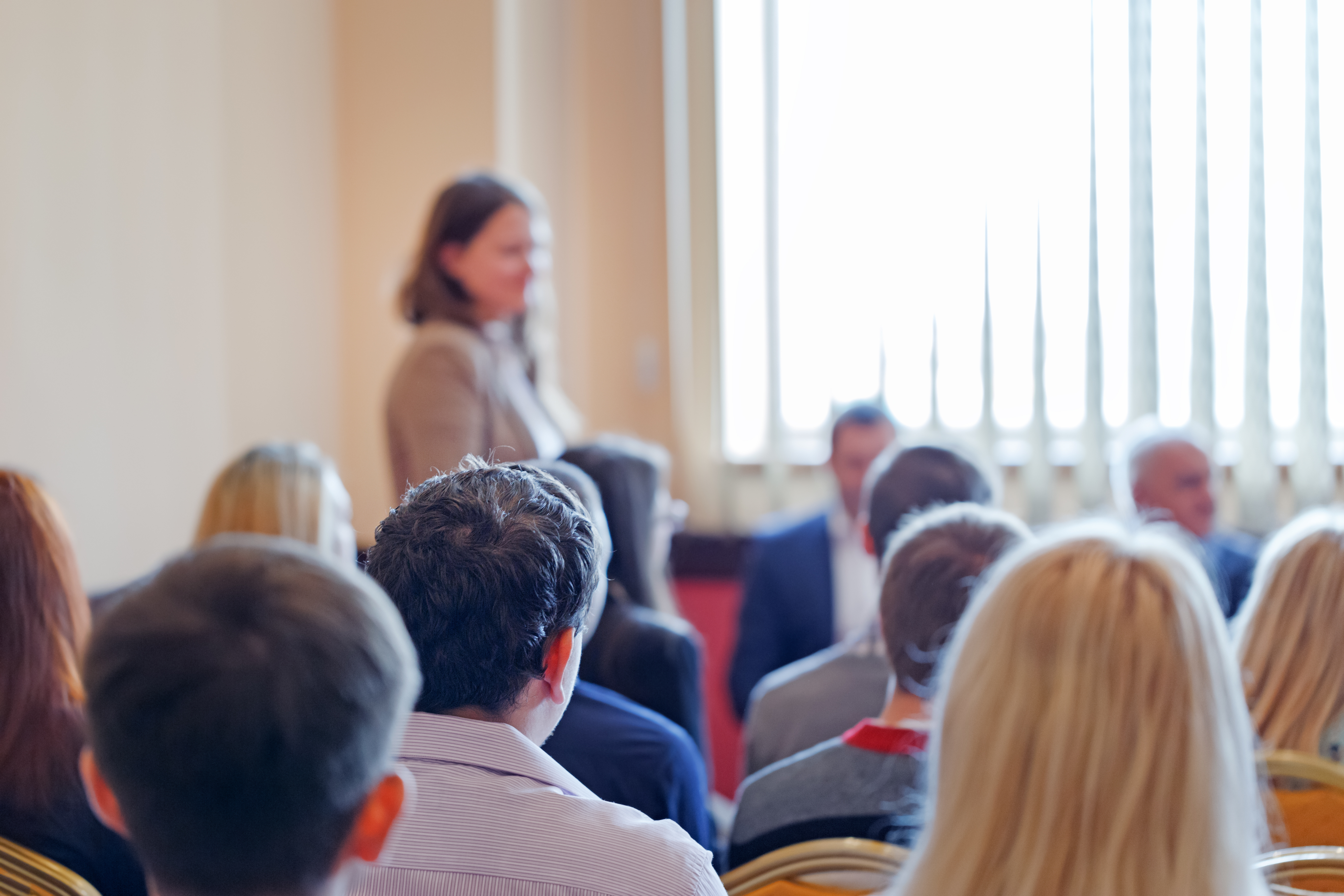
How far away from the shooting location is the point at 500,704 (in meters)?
1.18

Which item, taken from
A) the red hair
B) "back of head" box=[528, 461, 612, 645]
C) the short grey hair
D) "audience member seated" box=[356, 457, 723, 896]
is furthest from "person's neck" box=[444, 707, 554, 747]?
the short grey hair

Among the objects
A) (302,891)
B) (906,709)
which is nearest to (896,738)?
(906,709)

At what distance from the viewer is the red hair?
1.60 m

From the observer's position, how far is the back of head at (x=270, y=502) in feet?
7.49

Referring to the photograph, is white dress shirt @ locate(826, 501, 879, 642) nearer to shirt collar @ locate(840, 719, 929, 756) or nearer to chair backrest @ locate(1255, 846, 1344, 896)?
shirt collar @ locate(840, 719, 929, 756)

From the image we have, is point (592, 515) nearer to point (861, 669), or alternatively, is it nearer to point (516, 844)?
point (516, 844)

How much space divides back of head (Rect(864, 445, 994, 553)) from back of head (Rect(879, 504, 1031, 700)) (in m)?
0.54

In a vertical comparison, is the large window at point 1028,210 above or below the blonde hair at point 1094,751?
above

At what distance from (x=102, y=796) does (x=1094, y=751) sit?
71 centimetres

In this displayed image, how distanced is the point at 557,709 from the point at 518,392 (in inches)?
70.0

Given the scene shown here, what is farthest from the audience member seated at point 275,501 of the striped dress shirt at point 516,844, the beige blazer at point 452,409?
the striped dress shirt at point 516,844

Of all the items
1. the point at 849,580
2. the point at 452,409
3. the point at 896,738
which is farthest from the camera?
the point at 849,580

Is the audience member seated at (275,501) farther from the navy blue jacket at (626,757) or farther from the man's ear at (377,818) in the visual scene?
the man's ear at (377,818)

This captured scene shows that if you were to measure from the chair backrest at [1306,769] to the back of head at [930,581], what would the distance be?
0.41 meters
